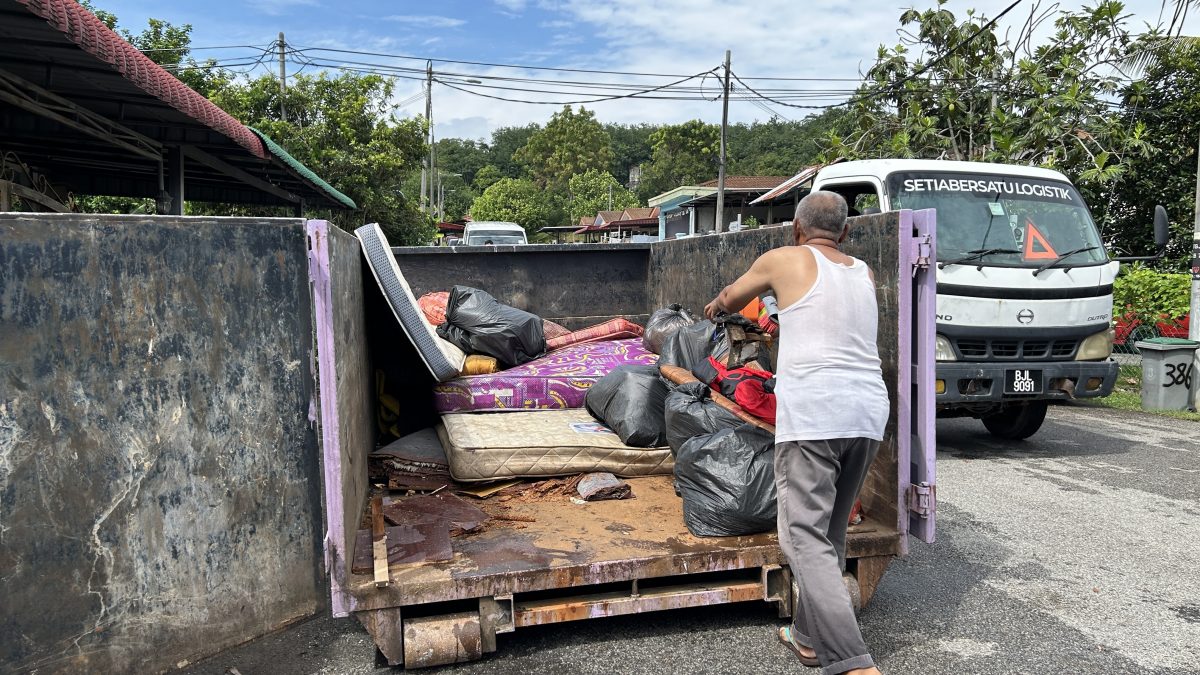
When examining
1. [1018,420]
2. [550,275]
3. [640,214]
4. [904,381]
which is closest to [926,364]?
[904,381]

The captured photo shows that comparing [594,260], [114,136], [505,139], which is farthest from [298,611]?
[505,139]

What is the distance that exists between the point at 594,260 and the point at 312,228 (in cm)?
384

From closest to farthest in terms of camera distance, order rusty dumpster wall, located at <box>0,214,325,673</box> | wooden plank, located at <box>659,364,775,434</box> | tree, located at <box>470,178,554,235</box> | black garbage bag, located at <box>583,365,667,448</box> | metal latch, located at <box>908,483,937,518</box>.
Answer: rusty dumpster wall, located at <box>0,214,325,673</box> < metal latch, located at <box>908,483,937,518</box> < wooden plank, located at <box>659,364,775,434</box> < black garbage bag, located at <box>583,365,667,448</box> < tree, located at <box>470,178,554,235</box>

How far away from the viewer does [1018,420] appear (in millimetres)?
6891

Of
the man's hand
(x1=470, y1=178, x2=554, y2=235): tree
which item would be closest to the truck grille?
the man's hand

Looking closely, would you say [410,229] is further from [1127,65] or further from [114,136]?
[1127,65]

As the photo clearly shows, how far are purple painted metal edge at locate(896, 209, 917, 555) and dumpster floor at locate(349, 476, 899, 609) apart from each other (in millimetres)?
135

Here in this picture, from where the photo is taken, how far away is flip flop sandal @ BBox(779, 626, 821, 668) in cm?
275

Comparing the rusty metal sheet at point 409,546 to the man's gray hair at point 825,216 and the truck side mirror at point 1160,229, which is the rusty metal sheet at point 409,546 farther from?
the truck side mirror at point 1160,229

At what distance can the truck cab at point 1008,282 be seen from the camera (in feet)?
18.9

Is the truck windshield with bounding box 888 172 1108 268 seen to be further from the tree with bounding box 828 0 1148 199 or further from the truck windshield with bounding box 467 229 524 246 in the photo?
the truck windshield with bounding box 467 229 524 246

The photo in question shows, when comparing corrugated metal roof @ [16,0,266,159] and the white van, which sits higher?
the white van

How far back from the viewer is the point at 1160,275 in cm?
1077

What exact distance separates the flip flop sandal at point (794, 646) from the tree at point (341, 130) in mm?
17818
